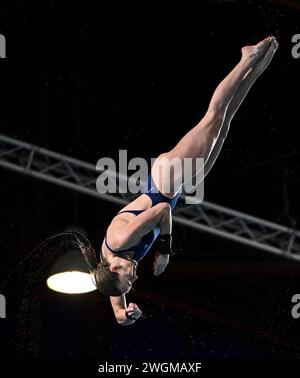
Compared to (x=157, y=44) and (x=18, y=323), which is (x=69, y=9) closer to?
(x=157, y=44)

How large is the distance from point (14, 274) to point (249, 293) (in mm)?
3299

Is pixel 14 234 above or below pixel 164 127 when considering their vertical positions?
below

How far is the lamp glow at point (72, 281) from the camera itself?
1009cm

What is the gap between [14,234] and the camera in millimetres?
12000

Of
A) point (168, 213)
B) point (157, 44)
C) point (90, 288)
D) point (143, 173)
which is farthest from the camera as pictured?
point (143, 173)

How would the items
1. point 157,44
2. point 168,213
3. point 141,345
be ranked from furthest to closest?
point 141,345 < point 157,44 < point 168,213

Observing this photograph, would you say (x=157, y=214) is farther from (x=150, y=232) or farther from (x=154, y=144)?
(x=154, y=144)

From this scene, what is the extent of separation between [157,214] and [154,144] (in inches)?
172

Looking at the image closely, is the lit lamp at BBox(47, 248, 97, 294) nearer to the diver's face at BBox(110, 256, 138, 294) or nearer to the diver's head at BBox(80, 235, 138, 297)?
the diver's head at BBox(80, 235, 138, 297)

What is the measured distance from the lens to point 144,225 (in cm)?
777

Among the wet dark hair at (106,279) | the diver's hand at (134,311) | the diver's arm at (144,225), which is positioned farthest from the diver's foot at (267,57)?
Answer: the diver's hand at (134,311)

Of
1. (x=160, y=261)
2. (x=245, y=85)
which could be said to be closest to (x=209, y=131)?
(x=245, y=85)

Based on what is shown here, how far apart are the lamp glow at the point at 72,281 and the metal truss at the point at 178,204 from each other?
54.5 inches

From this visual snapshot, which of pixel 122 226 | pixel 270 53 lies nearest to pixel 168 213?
pixel 122 226
